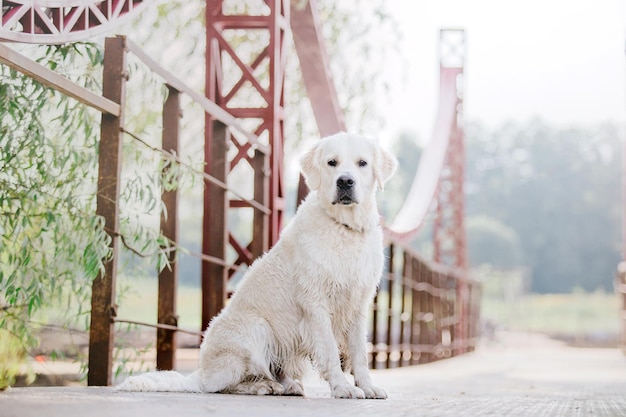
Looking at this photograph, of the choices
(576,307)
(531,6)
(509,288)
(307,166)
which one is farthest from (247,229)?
(307,166)

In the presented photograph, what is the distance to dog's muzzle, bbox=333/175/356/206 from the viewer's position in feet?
13.8

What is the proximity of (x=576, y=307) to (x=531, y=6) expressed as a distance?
718 inches

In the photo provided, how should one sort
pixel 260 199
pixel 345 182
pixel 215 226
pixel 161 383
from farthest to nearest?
pixel 260 199, pixel 215 226, pixel 345 182, pixel 161 383

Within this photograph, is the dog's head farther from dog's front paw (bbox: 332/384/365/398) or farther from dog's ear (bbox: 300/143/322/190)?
dog's front paw (bbox: 332/384/365/398)

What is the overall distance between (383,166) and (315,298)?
708mm

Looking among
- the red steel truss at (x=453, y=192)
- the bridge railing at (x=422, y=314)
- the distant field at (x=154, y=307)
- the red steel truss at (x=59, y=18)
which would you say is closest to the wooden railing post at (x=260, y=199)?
the distant field at (x=154, y=307)

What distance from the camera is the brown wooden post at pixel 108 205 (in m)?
3.75

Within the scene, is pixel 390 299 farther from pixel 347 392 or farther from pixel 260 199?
pixel 347 392

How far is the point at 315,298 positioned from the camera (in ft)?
13.5

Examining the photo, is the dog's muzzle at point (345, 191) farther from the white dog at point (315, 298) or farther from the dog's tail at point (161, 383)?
the dog's tail at point (161, 383)

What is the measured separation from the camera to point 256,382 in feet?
13.0

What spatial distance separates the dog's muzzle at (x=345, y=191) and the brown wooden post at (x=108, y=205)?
872mm

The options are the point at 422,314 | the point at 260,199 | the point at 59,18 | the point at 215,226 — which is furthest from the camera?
the point at 422,314

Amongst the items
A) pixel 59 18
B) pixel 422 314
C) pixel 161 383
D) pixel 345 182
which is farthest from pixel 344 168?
pixel 422 314
